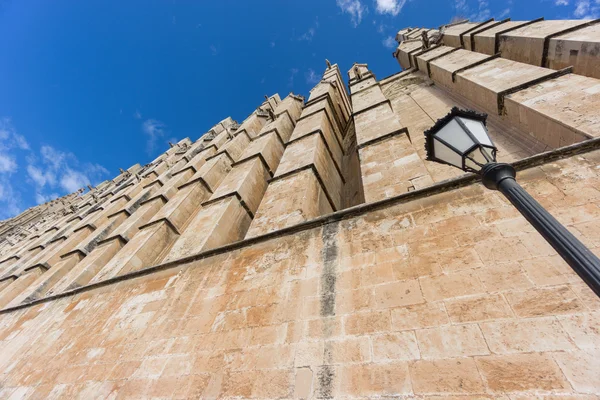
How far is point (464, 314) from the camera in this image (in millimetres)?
1987

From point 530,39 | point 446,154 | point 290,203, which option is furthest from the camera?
point 530,39

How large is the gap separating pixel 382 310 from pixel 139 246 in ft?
18.4

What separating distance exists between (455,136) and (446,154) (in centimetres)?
14

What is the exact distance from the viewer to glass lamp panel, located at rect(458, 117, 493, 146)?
6.25ft

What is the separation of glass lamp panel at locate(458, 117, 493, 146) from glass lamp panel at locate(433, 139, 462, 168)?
173 millimetres

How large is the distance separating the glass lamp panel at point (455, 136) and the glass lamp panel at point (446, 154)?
0.15 ft

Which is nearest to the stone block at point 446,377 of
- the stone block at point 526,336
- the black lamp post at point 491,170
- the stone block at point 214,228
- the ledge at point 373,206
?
the stone block at point 526,336

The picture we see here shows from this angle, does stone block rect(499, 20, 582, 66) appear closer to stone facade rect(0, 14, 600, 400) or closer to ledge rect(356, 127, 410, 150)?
stone facade rect(0, 14, 600, 400)

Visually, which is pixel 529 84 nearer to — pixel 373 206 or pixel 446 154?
pixel 373 206

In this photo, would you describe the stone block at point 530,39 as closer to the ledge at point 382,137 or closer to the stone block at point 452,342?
the ledge at point 382,137

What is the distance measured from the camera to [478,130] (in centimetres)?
197

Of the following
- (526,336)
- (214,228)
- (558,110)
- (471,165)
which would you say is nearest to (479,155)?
(471,165)

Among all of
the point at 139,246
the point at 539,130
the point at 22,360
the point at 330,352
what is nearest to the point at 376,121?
the point at 539,130

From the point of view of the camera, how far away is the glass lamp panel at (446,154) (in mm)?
1944
